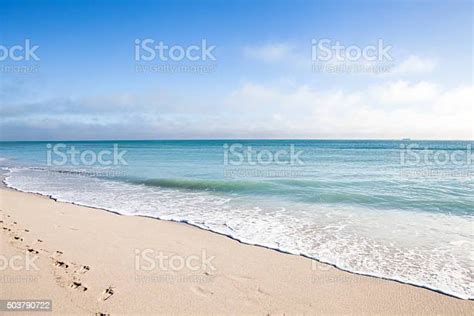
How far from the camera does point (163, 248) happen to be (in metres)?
6.58

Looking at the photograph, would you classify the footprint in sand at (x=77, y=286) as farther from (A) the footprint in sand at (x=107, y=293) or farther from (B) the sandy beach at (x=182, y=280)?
(A) the footprint in sand at (x=107, y=293)

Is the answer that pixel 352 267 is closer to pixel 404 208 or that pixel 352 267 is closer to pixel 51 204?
pixel 404 208

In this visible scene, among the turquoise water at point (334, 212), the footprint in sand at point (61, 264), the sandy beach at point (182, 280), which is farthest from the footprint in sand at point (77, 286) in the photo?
the turquoise water at point (334, 212)

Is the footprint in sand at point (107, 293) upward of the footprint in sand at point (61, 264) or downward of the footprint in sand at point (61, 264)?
downward

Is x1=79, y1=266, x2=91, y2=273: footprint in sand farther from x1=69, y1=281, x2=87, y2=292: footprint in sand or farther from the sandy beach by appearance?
x1=69, y1=281, x2=87, y2=292: footprint in sand

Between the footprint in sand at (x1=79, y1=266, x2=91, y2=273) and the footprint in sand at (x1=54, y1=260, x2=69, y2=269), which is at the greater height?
the footprint in sand at (x1=54, y1=260, x2=69, y2=269)

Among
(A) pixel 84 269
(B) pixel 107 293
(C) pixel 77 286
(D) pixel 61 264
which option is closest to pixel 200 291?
(B) pixel 107 293

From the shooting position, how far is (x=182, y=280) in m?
5.07

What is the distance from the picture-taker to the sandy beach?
4.34 m

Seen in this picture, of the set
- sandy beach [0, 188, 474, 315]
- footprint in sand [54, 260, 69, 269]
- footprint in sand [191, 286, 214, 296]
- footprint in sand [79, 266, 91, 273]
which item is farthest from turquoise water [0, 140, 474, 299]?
footprint in sand [54, 260, 69, 269]

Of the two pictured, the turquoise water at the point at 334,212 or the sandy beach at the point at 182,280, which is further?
the turquoise water at the point at 334,212

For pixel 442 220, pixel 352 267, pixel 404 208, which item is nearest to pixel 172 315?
pixel 352 267

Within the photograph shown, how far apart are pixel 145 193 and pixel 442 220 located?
11.2 meters

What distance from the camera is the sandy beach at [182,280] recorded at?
4.34 metres
